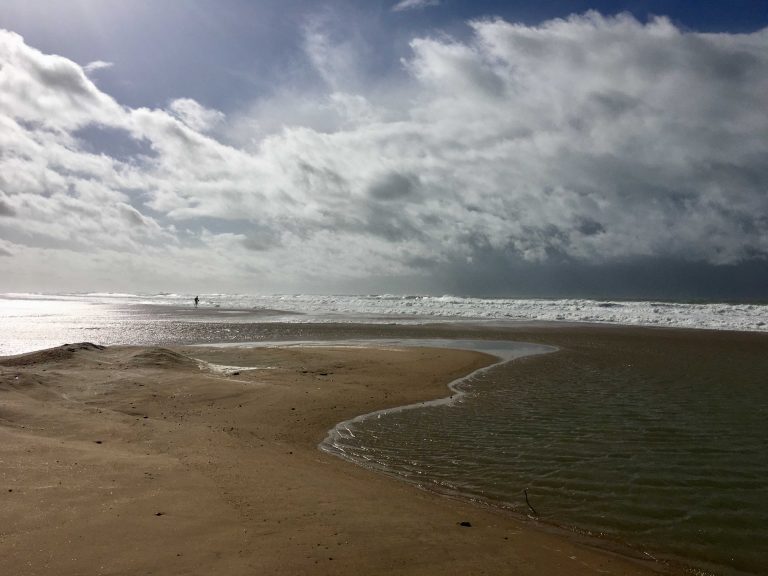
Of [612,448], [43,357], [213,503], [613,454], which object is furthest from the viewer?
[43,357]

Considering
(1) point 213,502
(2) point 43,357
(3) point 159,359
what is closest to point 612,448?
(1) point 213,502

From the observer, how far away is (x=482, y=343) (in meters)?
26.9

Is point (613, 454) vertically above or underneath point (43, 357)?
underneath

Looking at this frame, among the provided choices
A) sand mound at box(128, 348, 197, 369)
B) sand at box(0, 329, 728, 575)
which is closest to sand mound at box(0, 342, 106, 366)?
sand mound at box(128, 348, 197, 369)

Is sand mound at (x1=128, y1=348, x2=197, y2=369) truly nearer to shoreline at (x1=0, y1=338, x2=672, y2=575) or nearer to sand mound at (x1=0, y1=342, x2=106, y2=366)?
sand mound at (x1=0, y1=342, x2=106, y2=366)

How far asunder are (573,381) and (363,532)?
38.8 ft

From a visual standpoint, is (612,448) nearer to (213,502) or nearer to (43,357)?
(213,502)

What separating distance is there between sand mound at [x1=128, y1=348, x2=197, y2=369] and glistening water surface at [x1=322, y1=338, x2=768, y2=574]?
24.6 feet

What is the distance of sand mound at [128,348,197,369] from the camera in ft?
48.9

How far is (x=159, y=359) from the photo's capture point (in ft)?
50.3

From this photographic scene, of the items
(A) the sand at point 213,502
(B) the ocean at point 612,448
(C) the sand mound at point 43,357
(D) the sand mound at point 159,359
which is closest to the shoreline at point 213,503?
(A) the sand at point 213,502

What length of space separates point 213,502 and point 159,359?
10971mm

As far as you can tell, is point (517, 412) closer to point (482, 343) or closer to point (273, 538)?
point (273, 538)

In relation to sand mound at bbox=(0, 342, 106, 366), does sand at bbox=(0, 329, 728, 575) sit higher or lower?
lower
